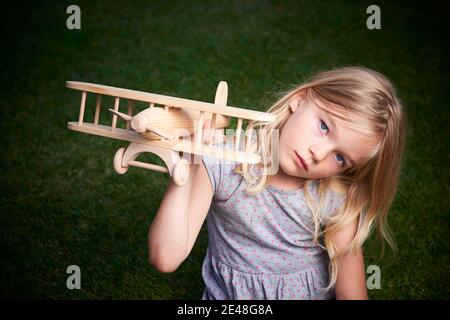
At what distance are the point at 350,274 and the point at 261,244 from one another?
35 cm

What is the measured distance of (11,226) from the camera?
8.02ft

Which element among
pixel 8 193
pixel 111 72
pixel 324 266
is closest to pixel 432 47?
pixel 111 72

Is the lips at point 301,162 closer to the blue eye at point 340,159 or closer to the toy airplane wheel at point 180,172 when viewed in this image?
the blue eye at point 340,159

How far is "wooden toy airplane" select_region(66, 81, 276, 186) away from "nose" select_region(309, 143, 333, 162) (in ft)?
0.95

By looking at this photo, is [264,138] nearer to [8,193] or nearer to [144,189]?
[144,189]

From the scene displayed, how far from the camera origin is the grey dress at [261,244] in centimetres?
171

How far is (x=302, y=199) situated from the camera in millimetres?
1728

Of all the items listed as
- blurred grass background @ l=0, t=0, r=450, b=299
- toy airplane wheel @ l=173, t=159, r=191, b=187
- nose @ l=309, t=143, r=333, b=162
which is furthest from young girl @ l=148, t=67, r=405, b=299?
blurred grass background @ l=0, t=0, r=450, b=299

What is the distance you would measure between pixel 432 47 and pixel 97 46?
2.97 metres

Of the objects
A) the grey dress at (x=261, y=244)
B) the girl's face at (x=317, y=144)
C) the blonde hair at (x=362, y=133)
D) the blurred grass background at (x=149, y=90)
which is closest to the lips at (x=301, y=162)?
the girl's face at (x=317, y=144)

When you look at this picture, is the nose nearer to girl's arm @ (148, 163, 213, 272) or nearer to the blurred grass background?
girl's arm @ (148, 163, 213, 272)

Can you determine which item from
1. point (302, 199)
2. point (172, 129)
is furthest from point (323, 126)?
point (172, 129)

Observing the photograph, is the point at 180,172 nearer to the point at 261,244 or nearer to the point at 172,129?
the point at 172,129
